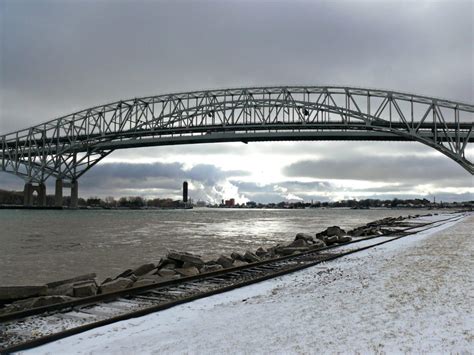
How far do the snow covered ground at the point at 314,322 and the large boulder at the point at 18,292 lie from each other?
12.2ft

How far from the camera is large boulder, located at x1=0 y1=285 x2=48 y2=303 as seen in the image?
881cm

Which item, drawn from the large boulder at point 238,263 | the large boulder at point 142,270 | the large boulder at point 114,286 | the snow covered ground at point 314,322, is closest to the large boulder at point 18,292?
the large boulder at point 114,286

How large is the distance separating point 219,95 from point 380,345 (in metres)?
89.3

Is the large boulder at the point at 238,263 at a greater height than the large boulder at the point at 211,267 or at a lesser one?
lesser

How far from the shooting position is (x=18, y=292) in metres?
8.93

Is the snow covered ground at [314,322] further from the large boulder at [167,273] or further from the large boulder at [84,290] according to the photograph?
the large boulder at [167,273]

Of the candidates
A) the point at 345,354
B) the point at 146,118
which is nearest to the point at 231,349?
the point at 345,354

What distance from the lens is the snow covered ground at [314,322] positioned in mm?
5152

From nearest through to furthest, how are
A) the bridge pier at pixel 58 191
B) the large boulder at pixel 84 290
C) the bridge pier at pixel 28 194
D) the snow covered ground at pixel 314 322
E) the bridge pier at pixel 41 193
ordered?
the snow covered ground at pixel 314 322
the large boulder at pixel 84 290
the bridge pier at pixel 58 191
the bridge pier at pixel 28 194
the bridge pier at pixel 41 193

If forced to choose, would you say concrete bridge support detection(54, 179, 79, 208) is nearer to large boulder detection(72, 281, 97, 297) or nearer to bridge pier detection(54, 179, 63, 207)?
bridge pier detection(54, 179, 63, 207)

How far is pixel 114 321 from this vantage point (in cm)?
619

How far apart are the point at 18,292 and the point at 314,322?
621cm

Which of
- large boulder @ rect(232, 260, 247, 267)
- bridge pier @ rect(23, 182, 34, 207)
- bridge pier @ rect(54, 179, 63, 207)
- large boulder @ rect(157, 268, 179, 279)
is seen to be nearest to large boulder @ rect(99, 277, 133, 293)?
large boulder @ rect(157, 268, 179, 279)

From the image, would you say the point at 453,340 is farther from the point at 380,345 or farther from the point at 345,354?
the point at 345,354
